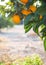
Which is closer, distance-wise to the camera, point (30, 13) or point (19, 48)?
point (30, 13)

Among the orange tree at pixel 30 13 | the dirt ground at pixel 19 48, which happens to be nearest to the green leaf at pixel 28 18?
the orange tree at pixel 30 13

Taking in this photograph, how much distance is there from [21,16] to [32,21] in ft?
0.16

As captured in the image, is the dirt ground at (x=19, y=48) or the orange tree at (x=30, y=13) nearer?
the orange tree at (x=30, y=13)

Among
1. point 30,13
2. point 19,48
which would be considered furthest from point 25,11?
point 19,48

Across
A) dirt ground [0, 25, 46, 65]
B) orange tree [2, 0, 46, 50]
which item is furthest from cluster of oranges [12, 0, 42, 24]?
dirt ground [0, 25, 46, 65]

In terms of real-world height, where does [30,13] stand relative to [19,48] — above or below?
above

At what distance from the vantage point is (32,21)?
34.5 inches

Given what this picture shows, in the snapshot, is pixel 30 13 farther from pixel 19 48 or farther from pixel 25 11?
pixel 19 48

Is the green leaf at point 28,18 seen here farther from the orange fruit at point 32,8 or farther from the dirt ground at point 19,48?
A: the dirt ground at point 19,48

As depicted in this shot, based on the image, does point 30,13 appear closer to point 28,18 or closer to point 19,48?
point 28,18

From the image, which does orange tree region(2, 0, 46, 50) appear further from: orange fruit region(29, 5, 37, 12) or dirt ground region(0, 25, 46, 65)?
dirt ground region(0, 25, 46, 65)

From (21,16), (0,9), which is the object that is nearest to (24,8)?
Result: (21,16)

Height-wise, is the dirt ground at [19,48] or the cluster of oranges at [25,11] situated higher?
the cluster of oranges at [25,11]

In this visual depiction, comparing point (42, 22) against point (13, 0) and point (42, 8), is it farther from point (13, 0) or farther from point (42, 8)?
point (13, 0)
